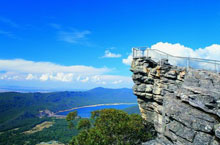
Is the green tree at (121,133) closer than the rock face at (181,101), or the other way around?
the rock face at (181,101)

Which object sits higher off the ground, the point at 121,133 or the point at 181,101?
the point at 181,101

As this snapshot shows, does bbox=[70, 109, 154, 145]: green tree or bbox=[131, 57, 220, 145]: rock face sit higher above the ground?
bbox=[131, 57, 220, 145]: rock face

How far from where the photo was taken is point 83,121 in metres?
46.2

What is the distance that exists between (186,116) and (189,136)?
1.95 meters

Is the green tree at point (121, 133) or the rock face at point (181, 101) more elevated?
the rock face at point (181, 101)

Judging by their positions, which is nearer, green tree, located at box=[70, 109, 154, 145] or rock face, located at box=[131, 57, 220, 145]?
rock face, located at box=[131, 57, 220, 145]

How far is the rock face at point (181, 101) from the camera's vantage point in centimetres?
1526

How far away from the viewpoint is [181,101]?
1867 centimetres

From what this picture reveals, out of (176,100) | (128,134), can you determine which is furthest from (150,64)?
(128,134)

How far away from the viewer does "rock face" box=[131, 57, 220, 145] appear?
15258 mm

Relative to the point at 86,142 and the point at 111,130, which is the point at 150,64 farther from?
the point at 86,142

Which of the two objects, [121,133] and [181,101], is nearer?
[181,101]

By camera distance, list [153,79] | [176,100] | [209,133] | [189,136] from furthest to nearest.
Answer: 1. [153,79]
2. [176,100]
3. [189,136]
4. [209,133]

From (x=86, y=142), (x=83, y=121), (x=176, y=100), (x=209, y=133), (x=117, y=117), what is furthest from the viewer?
(x=83, y=121)
